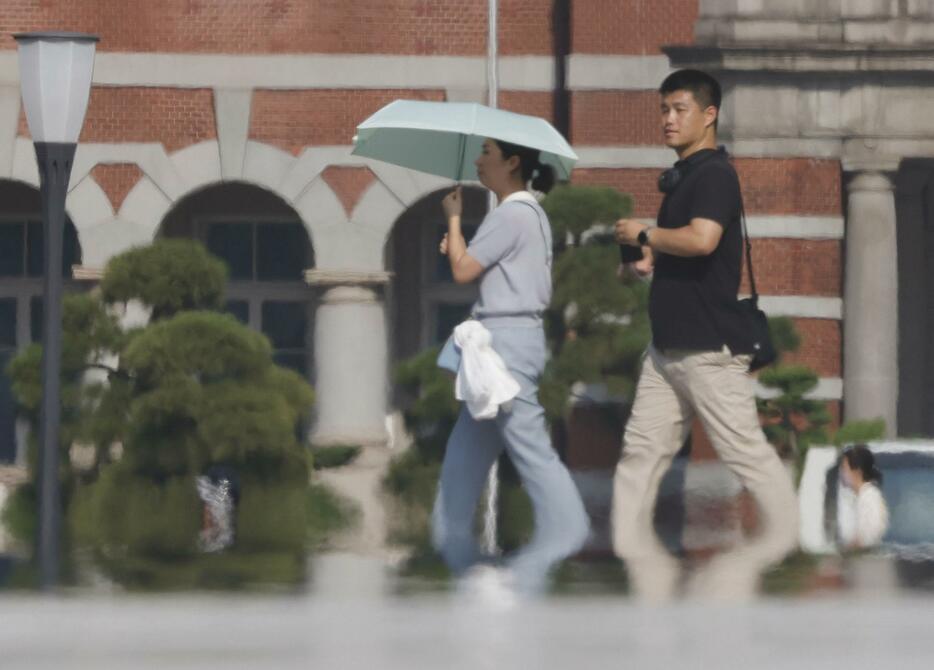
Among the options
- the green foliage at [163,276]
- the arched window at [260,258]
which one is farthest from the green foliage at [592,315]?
the arched window at [260,258]

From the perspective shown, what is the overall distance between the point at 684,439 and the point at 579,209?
7.18 metres

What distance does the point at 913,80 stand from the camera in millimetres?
18812

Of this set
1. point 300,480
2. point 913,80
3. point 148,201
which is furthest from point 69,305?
point 913,80

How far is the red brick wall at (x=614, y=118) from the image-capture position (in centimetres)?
1906

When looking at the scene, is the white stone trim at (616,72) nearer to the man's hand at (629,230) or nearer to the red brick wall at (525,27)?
the red brick wall at (525,27)

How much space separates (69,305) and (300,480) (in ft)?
5.86

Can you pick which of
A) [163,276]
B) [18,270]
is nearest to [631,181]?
[18,270]

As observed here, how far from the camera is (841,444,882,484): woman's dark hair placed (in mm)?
9141

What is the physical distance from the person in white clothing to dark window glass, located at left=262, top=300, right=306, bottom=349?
1292cm

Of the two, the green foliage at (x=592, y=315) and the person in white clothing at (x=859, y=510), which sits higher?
the green foliage at (x=592, y=315)

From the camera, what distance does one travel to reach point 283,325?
854 inches

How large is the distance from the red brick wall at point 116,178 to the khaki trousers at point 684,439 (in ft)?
38.6

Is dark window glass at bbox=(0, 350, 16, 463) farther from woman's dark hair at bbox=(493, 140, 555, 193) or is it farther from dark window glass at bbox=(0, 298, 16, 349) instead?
woman's dark hair at bbox=(493, 140, 555, 193)

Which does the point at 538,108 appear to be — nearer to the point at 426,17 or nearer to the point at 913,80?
the point at 426,17
